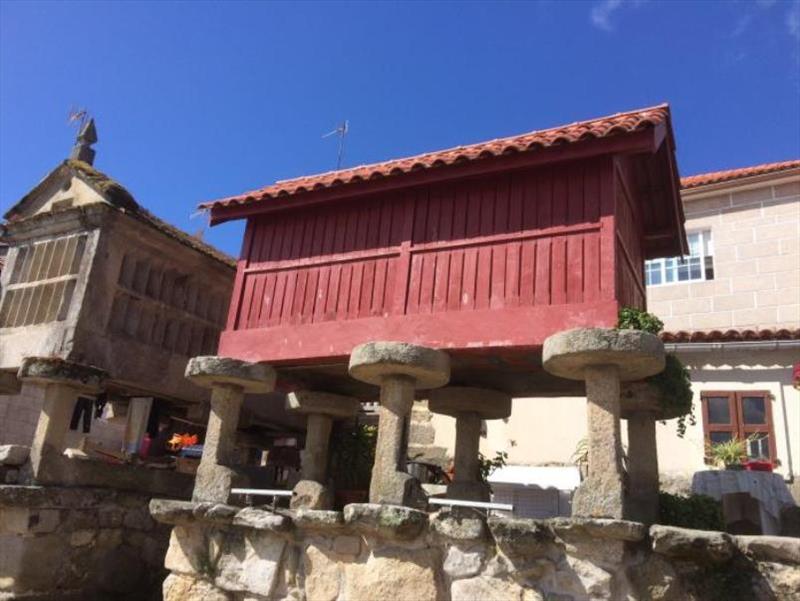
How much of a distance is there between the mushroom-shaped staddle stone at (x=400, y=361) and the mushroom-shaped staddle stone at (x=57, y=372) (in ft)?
10.5

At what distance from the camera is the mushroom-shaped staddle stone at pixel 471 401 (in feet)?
24.8

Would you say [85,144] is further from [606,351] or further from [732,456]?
→ [732,456]

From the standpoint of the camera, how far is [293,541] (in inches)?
Result: 236

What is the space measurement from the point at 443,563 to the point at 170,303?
17.1 feet

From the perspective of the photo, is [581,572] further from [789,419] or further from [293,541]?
[789,419]

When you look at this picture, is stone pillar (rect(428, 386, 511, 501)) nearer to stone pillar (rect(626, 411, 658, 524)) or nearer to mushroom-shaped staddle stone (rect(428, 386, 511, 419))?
mushroom-shaped staddle stone (rect(428, 386, 511, 419))

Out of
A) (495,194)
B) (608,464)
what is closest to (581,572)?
(608,464)

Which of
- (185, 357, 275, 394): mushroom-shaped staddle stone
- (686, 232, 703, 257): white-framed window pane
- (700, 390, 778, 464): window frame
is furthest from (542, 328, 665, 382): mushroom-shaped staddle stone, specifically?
(686, 232, 703, 257): white-framed window pane

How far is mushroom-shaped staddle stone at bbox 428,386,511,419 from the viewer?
24.8ft

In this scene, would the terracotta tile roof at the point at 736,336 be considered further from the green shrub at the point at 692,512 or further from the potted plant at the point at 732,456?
the green shrub at the point at 692,512

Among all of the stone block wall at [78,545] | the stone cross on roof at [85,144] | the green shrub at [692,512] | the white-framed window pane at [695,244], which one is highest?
the white-framed window pane at [695,244]

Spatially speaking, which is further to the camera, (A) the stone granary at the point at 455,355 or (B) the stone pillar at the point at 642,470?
(B) the stone pillar at the point at 642,470

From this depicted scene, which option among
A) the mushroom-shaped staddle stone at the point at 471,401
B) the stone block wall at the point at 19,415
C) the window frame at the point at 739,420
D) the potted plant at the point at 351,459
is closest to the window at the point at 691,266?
the window frame at the point at 739,420

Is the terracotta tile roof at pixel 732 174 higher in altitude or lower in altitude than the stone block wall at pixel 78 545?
higher
